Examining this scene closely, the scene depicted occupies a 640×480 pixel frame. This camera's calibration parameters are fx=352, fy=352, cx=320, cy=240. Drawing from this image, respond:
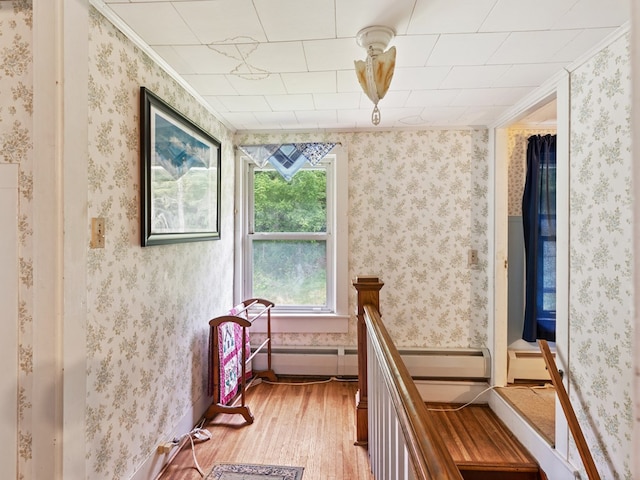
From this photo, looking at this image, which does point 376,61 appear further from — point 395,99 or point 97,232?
point 97,232

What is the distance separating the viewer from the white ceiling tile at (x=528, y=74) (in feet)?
6.18

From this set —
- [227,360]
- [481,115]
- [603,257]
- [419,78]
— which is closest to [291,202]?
[227,360]

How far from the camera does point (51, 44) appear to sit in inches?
45.4

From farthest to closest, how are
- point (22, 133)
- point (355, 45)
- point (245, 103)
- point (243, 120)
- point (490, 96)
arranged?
point (243, 120), point (245, 103), point (490, 96), point (355, 45), point (22, 133)

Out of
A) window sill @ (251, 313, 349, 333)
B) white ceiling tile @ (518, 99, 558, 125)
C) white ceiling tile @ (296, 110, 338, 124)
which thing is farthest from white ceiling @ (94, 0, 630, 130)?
window sill @ (251, 313, 349, 333)

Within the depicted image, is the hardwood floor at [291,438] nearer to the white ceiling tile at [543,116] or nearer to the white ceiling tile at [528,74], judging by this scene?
the white ceiling tile at [528,74]

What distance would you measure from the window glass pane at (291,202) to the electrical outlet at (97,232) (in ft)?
6.09

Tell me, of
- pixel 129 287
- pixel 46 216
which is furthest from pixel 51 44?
pixel 129 287

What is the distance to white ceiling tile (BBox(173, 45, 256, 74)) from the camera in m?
1.70

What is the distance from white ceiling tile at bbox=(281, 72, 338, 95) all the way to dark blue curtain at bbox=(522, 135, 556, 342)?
1951 mm

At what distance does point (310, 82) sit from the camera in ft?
6.77

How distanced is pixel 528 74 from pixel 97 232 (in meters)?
2.31

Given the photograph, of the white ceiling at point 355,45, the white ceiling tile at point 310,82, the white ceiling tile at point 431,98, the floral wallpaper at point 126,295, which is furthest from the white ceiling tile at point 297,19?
the white ceiling tile at point 431,98

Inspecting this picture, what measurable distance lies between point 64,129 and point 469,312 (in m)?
2.93
